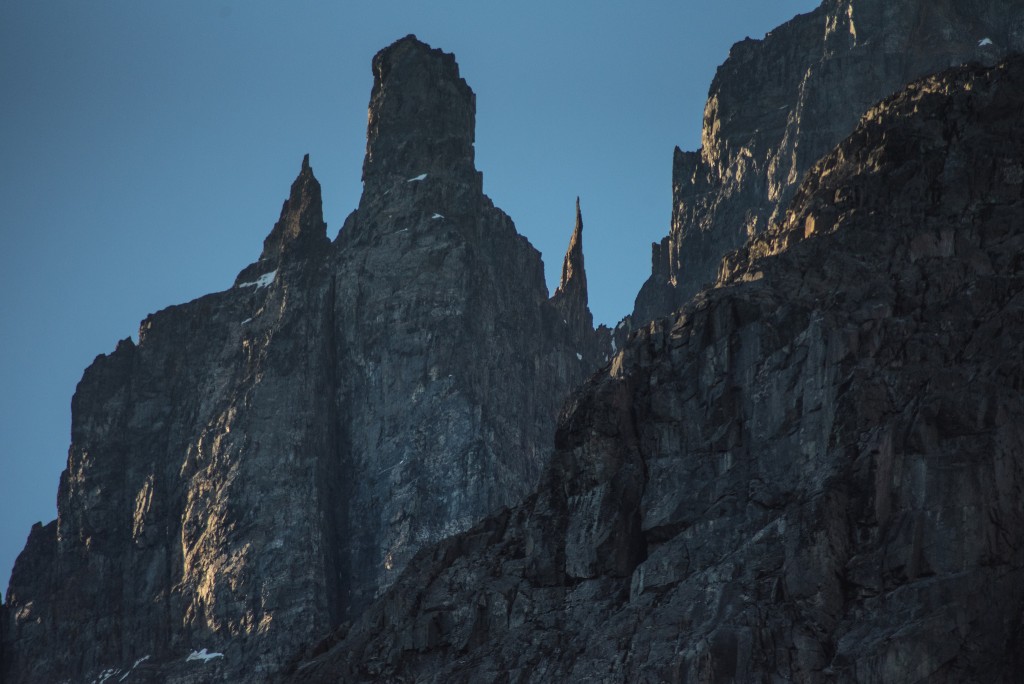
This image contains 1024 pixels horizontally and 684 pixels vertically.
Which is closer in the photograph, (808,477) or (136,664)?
(808,477)

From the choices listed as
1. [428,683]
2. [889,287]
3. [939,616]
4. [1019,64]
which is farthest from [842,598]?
[1019,64]

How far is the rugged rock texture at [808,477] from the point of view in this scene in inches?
3679

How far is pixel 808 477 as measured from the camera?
336 feet

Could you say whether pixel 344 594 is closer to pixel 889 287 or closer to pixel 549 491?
pixel 549 491

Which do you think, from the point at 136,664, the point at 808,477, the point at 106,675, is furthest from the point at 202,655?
the point at 808,477

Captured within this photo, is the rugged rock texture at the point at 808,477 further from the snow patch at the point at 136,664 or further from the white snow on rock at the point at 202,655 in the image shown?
the snow patch at the point at 136,664

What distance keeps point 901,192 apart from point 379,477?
290 ft

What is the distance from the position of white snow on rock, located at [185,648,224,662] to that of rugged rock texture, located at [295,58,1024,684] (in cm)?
5727

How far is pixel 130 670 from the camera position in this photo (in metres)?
196

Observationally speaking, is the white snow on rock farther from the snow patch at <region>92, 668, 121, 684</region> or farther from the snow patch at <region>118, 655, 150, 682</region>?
the snow patch at <region>92, 668, 121, 684</region>

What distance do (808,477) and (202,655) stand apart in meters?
99.9

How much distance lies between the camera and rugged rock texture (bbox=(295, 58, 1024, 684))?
3679 inches

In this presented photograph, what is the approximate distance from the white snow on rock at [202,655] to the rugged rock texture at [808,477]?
188 feet

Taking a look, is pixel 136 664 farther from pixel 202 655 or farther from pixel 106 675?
pixel 202 655
